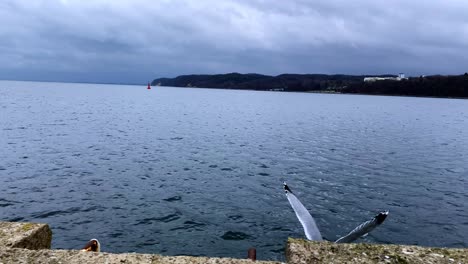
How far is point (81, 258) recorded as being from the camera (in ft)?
12.7

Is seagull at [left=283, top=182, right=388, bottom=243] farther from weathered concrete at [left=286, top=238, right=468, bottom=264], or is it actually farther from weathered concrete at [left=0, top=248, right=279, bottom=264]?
weathered concrete at [left=0, top=248, right=279, bottom=264]

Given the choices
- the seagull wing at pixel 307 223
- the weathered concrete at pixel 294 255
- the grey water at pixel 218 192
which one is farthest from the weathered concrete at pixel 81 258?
the grey water at pixel 218 192

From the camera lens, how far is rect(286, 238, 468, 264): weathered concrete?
4.00 metres

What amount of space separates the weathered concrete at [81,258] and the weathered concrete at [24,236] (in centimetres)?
29

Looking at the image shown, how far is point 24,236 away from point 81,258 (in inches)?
41.1

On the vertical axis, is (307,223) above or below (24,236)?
below

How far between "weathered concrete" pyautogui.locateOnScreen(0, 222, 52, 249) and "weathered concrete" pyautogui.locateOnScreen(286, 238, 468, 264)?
10.5 feet

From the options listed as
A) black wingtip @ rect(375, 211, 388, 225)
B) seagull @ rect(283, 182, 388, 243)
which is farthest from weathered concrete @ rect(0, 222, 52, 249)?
black wingtip @ rect(375, 211, 388, 225)

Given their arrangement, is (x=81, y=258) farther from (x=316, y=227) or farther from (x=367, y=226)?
(x=316, y=227)

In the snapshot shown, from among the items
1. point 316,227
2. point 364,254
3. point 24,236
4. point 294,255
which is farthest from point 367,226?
point 24,236

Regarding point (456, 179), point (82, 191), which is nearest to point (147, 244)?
point (82, 191)

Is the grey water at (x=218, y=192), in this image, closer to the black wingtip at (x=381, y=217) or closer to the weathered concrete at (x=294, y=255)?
the black wingtip at (x=381, y=217)

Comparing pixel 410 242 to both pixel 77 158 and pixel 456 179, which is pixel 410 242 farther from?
pixel 77 158

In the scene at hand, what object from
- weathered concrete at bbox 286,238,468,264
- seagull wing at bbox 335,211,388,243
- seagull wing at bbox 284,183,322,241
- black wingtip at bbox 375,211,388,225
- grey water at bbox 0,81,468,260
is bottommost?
grey water at bbox 0,81,468,260
